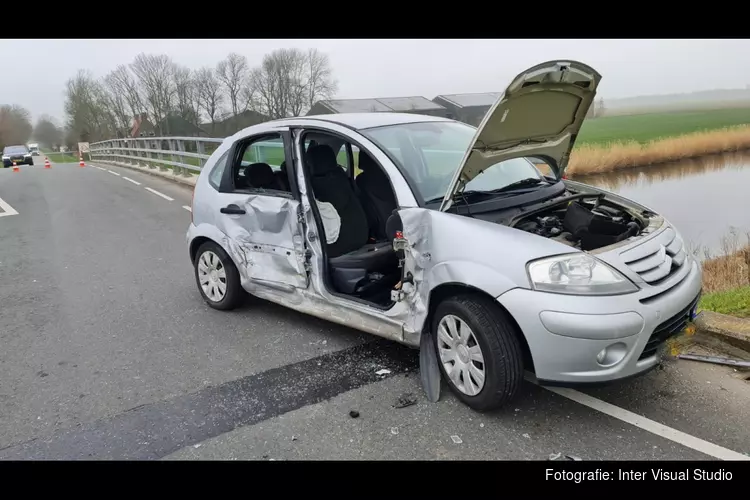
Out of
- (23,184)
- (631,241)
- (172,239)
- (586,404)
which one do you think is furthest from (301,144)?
(23,184)

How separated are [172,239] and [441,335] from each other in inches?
235

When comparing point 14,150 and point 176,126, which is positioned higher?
point 176,126

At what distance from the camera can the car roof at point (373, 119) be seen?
3.96 m

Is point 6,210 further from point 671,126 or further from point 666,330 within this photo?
point 671,126

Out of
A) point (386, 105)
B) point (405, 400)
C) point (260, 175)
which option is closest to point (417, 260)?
point (405, 400)

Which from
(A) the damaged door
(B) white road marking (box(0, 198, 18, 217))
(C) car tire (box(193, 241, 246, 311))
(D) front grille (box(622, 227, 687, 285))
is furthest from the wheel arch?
(B) white road marking (box(0, 198, 18, 217))

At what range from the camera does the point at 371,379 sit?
354cm

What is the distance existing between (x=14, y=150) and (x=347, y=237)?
129 feet

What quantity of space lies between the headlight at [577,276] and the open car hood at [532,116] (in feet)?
2.42

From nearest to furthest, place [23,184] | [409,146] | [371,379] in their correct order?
[371,379], [409,146], [23,184]

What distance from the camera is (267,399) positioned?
335cm

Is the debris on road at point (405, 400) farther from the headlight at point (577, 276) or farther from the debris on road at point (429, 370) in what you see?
the headlight at point (577, 276)

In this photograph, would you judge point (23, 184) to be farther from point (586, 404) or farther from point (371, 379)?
point (586, 404)
